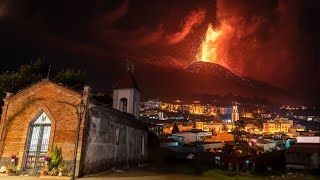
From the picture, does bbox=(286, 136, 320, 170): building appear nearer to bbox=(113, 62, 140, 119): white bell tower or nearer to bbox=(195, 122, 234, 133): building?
bbox=(113, 62, 140, 119): white bell tower

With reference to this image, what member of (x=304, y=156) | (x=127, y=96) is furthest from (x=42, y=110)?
(x=304, y=156)

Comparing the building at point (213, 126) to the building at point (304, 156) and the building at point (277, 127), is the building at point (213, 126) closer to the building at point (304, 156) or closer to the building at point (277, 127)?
the building at point (277, 127)

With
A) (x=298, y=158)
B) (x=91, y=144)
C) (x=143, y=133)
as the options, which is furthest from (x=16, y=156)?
(x=298, y=158)

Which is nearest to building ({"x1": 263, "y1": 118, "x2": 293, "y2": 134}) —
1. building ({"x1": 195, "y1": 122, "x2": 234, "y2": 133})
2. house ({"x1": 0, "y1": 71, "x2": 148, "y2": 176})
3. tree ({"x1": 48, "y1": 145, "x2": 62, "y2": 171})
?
building ({"x1": 195, "y1": 122, "x2": 234, "y2": 133})

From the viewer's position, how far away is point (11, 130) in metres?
23.8

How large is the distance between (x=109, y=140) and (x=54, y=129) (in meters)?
5.02

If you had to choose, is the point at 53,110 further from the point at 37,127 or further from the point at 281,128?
the point at 281,128

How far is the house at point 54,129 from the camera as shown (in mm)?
21906

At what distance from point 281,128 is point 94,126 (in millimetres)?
158454

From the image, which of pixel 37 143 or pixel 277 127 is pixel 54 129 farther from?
pixel 277 127

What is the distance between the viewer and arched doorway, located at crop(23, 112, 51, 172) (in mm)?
22467

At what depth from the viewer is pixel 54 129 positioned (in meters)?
22.4

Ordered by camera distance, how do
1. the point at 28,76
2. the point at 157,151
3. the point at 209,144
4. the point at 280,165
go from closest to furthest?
1. the point at 28,76
2. the point at 157,151
3. the point at 280,165
4. the point at 209,144

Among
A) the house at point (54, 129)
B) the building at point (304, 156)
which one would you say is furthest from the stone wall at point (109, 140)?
the building at point (304, 156)
